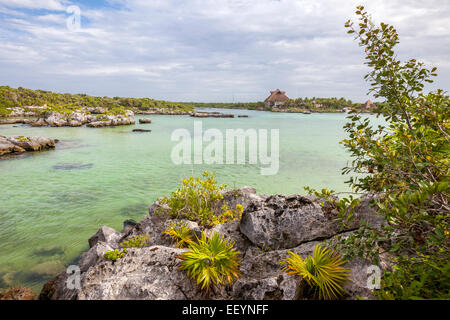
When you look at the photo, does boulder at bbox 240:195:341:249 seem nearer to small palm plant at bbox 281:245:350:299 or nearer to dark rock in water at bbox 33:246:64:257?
small palm plant at bbox 281:245:350:299

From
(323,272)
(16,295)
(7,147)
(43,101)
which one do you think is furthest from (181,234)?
(43,101)

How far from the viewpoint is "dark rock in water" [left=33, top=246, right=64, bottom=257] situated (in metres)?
6.49

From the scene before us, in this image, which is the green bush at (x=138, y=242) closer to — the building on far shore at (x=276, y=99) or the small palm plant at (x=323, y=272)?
the small palm plant at (x=323, y=272)

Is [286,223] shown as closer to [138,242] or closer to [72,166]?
[138,242]

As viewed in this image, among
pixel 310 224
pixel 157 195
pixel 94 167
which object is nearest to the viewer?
pixel 310 224

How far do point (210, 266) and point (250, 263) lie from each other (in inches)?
30.7

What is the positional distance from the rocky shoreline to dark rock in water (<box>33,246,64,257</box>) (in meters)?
2.21

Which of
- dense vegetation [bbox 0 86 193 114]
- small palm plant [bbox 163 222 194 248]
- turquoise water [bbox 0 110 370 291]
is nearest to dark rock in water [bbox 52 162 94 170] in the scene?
turquoise water [bbox 0 110 370 291]

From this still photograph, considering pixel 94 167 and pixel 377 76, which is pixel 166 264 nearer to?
pixel 377 76

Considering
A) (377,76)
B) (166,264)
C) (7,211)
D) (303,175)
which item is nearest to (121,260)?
(166,264)

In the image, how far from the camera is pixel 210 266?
364 cm

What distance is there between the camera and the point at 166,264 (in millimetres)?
3826
